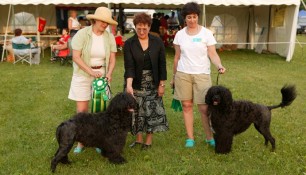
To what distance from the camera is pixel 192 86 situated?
4.28 meters

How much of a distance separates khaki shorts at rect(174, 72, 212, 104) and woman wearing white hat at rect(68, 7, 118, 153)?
870mm

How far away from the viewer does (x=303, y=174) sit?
3.80 meters

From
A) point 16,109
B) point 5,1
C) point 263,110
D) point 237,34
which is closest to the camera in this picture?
point 263,110

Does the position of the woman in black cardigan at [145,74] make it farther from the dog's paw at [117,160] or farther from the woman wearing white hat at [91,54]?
the dog's paw at [117,160]

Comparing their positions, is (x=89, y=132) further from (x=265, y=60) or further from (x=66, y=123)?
(x=265, y=60)

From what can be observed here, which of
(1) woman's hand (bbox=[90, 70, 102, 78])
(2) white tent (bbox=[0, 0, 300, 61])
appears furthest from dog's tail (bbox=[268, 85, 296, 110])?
(2) white tent (bbox=[0, 0, 300, 61])

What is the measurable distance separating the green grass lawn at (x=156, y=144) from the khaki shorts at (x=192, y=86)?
2.34 feet

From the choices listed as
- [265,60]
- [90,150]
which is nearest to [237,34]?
[265,60]

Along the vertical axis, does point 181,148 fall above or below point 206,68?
below

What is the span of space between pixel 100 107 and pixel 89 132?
19.5 inches

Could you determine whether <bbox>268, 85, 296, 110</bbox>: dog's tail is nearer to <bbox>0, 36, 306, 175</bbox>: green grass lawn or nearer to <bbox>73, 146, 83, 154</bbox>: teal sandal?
<bbox>0, 36, 306, 175</bbox>: green grass lawn

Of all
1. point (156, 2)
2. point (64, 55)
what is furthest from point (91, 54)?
point (156, 2)

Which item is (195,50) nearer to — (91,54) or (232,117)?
(232,117)

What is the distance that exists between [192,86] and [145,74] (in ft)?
2.03
